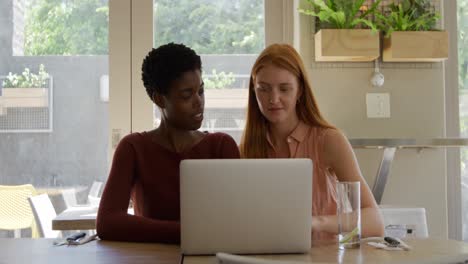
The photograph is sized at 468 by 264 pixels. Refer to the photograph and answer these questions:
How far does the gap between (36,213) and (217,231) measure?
1855mm

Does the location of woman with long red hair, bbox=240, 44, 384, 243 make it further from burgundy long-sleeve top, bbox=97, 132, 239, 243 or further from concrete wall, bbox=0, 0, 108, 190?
concrete wall, bbox=0, 0, 108, 190

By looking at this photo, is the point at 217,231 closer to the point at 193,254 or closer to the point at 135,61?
the point at 193,254

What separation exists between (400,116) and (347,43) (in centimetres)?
50

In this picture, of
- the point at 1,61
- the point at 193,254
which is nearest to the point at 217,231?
the point at 193,254

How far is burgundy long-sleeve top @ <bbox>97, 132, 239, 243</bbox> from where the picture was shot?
1.55 meters

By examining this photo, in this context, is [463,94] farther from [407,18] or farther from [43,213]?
[43,213]

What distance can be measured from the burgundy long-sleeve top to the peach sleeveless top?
258 mm

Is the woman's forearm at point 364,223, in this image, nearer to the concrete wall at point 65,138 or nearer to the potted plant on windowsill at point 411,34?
the potted plant on windowsill at point 411,34

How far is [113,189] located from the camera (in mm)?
1600

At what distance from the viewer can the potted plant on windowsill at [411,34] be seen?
2775mm

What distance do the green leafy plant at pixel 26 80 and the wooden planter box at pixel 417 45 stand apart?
5.78 feet

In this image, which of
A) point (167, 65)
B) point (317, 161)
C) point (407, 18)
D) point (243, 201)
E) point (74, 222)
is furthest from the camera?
point (407, 18)

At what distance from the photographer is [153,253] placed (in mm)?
1353

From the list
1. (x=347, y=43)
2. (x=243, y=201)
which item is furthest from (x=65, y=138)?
(x=243, y=201)
